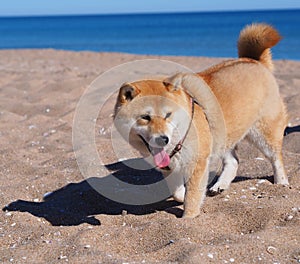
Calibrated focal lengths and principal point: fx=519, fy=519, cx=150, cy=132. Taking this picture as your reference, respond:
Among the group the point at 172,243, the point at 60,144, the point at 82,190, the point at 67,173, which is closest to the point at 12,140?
the point at 60,144

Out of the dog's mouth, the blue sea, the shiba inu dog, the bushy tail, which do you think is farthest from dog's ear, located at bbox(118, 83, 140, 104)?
the blue sea

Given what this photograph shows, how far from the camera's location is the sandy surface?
11.0 feet

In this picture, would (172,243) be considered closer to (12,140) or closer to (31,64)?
(12,140)

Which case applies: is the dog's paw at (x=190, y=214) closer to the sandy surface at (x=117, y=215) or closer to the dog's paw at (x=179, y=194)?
the sandy surface at (x=117, y=215)

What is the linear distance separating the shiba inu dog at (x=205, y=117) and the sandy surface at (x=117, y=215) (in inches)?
10.9

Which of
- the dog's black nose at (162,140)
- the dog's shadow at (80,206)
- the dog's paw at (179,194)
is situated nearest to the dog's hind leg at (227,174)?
the dog's paw at (179,194)

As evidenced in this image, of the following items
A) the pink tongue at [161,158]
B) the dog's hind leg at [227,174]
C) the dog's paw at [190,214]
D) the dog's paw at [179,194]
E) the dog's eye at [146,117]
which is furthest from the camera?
the dog's hind leg at [227,174]

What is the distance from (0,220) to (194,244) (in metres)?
1.69

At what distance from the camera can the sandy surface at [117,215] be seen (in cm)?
334

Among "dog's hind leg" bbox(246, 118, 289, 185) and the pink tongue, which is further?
"dog's hind leg" bbox(246, 118, 289, 185)

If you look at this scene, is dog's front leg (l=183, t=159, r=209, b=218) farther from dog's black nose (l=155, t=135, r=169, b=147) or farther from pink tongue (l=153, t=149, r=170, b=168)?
dog's black nose (l=155, t=135, r=169, b=147)

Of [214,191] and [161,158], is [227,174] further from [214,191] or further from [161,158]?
[161,158]

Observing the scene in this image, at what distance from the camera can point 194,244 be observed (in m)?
3.41

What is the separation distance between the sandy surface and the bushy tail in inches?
45.2
